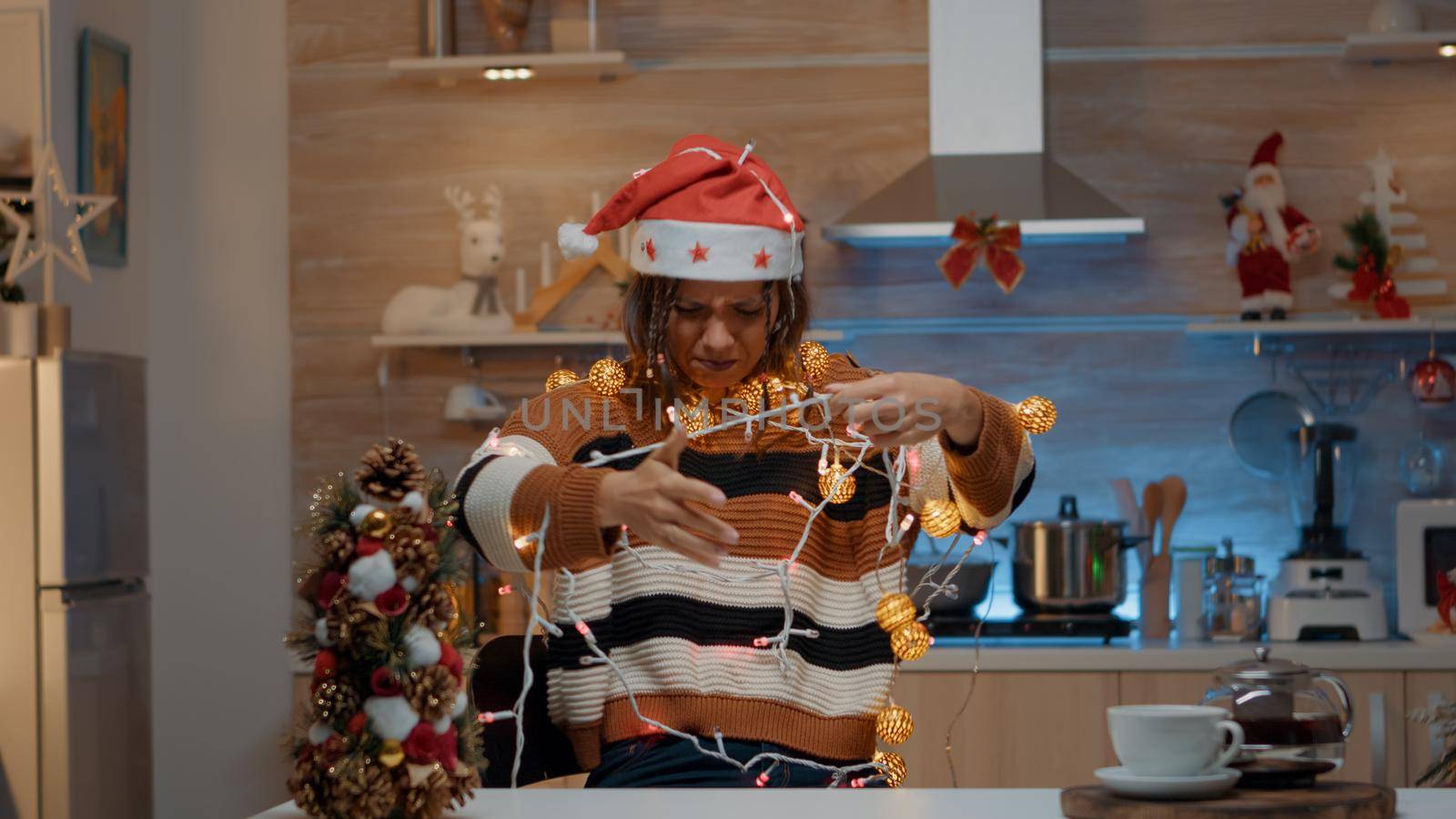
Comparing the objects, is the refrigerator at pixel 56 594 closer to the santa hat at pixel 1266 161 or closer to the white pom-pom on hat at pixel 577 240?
the white pom-pom on hat at pixel 577 240

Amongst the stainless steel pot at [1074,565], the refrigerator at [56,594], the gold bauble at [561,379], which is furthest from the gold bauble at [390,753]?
the stainless steel pot at [1074,565]

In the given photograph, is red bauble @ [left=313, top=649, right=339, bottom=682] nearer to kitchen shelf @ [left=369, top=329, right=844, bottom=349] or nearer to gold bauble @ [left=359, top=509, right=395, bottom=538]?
gold bauble @ [left=359, top=509, right=395, bottom=538]

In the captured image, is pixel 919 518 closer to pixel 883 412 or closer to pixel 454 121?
pixel 883 412

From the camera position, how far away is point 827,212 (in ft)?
11.4

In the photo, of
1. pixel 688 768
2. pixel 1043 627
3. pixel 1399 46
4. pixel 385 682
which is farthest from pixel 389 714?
pixel 1399 46

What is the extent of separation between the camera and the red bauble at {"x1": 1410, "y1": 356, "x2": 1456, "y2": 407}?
3.26 m

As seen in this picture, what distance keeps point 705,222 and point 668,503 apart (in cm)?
48

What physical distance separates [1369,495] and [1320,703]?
90.3 inches

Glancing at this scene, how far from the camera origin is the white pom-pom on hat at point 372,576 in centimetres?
116

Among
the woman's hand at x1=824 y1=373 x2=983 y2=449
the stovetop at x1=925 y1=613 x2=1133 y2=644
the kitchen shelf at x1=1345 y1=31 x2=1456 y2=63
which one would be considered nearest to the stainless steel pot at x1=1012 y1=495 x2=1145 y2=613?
the stovetop at x1=925 y1=613 x2=1133 y2=644

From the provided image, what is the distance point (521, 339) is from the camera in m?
3.36

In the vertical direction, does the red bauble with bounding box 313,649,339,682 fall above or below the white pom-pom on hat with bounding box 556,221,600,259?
below

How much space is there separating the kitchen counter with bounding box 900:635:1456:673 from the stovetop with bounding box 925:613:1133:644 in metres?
0.07

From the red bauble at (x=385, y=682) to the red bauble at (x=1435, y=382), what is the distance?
2686mm
